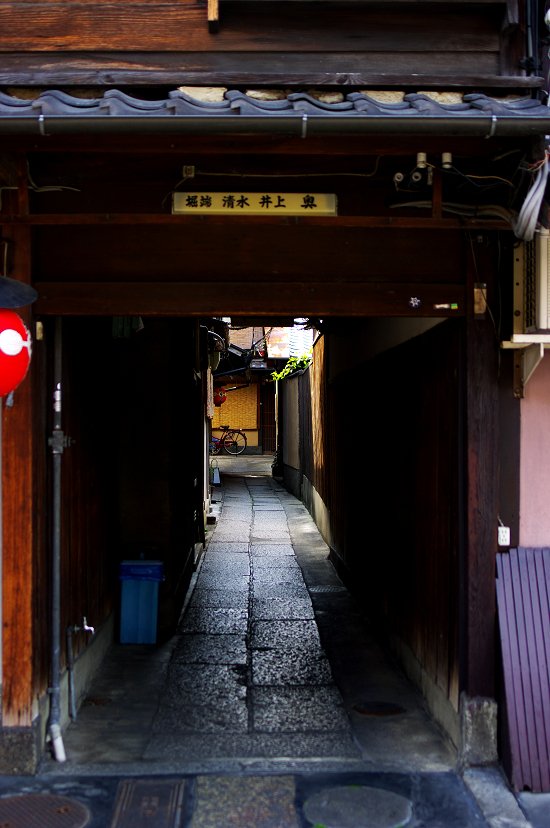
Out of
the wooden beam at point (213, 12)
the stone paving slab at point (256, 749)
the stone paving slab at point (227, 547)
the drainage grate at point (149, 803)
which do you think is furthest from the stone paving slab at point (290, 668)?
the wooden beam at point (213, 12)

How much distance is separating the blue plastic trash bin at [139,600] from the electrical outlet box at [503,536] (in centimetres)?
448

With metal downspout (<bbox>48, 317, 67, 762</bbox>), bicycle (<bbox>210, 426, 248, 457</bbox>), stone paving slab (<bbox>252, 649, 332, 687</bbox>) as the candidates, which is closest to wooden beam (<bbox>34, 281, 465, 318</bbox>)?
metal downspout (<bbox>48, 317, 67, 762</bbox>)

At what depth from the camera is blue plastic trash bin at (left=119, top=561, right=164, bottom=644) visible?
8.94 metres

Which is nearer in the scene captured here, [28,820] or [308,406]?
[28,820]

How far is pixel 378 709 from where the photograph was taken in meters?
7.04

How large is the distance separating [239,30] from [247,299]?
2.07 metres

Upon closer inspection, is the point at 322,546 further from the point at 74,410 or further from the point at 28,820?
the point at 28,820

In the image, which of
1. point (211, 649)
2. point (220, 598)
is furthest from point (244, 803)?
point (220, 598)

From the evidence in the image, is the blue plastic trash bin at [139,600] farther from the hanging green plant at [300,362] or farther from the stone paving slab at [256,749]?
the hanging green plant at [300,362]

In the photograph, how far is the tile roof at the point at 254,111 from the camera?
452 cm

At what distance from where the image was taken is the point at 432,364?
690cm

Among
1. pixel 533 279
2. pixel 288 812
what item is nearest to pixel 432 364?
pixel 533 279

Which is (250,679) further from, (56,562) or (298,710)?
(56,562)

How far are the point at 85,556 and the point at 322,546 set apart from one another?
834 centimetres
